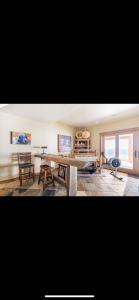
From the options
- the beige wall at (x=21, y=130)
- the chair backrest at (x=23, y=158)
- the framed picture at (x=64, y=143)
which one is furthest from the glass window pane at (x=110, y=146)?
the chair backrest at (x=23, y=158)

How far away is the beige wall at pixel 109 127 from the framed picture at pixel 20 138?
10.2 feet

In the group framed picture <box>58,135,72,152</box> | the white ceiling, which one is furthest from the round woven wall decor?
the white ceiling

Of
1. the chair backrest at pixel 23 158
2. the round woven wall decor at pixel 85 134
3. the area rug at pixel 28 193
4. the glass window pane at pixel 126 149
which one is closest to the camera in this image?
the area rug at pixel 28 193

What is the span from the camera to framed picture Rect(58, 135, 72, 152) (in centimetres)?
532

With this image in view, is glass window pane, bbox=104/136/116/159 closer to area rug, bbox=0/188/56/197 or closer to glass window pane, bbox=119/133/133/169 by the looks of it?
glass window pane, bbox=119/133/133/169

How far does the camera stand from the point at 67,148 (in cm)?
567

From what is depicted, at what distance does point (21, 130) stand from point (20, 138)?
265 mm

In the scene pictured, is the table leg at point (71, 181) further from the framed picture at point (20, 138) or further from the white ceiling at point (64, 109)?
the framed picture at point (20, 138)

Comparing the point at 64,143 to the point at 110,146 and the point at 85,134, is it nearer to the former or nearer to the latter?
the point at 85,134

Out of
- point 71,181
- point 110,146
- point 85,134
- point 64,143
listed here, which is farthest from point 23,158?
point 110,146

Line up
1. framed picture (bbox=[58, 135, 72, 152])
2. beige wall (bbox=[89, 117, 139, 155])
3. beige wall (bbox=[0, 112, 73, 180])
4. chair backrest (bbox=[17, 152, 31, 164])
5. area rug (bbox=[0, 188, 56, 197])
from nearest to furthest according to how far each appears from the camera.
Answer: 1. area rug (bbox=[0, 188, 56, 197])
2. beige wall (bbox=[0, 112, 73, 180])
3. chair backrest (bbox=[17, 152, 31, 164])
4. beige wall (bbox=[89, 117, 139, 155])
5. framed picture (bbox=[58, 135, 72, 152])

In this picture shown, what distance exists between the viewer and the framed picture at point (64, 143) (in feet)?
17.5
